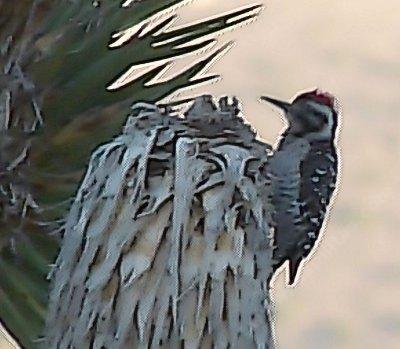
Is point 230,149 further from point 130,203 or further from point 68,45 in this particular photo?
point 68,45

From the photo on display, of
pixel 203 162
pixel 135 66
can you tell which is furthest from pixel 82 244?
pixel 135 66

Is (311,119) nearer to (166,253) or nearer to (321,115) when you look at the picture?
(321,115)

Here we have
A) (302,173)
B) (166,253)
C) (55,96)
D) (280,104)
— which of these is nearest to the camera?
(166,253)

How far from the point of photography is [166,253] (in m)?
1.34

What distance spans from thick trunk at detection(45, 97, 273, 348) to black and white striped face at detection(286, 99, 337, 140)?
848 millimetres

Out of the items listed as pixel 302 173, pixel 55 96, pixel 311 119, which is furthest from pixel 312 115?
pixel 55 96

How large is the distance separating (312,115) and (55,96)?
91cm

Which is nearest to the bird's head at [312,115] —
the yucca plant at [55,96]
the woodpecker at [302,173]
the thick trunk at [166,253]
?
the woodpecker at [302,173]

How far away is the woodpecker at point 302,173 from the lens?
216 centimetres

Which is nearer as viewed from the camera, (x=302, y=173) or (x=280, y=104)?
(x=302, y=173)

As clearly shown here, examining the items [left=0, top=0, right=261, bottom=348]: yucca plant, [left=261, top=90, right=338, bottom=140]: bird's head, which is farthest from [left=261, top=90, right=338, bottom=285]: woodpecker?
[left=0, top=0, right=261, bottom=348]: yucca plant

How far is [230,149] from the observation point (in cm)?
144

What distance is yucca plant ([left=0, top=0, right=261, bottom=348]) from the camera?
8.88ft

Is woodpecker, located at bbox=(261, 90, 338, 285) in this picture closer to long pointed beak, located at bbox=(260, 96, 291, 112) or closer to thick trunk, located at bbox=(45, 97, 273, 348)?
long pointed beak, located at bbox=(260, 96, 291, 112)
